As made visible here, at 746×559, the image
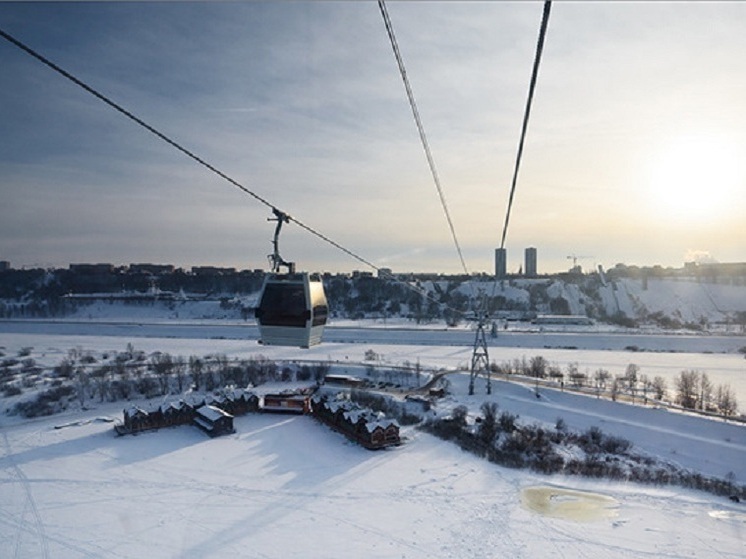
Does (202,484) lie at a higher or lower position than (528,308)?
lower

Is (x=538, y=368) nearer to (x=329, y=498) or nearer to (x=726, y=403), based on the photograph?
(x=726, y=403)

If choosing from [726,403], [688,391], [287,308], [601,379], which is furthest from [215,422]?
[688,391]

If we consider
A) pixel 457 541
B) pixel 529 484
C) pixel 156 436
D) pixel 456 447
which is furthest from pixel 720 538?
pixel 156 436

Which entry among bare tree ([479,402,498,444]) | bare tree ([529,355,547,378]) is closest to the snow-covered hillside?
bare tree ([479,402,498,444])

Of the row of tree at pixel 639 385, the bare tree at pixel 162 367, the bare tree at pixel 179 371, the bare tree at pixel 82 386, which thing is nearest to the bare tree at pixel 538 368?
the row of tree at pixel 639 385

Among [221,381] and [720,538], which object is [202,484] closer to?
[720,538]
